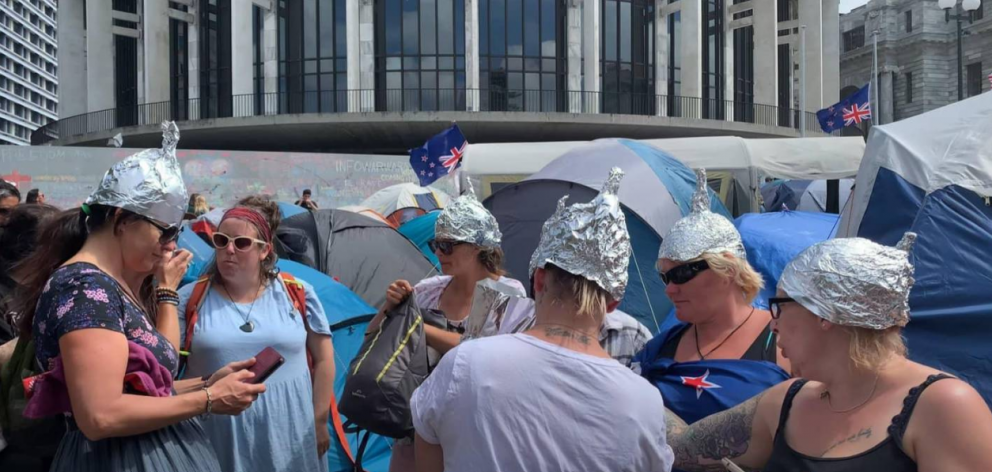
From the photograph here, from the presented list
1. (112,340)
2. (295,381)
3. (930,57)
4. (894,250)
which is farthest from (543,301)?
(930,57)

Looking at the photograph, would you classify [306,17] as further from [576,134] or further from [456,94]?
[576,134]

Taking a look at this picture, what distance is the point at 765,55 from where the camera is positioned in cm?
3528

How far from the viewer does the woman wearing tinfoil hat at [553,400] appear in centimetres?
220

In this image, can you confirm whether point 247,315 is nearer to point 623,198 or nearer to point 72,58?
point 623,198

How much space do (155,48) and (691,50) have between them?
20.6 meters

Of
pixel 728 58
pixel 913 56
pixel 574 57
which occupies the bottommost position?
pixel 574 57

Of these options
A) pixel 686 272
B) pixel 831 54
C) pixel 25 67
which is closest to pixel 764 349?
→ pixel 686 272

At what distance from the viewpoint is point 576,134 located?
106 feet

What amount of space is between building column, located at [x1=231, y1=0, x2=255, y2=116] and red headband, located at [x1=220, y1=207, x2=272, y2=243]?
28.8 metres

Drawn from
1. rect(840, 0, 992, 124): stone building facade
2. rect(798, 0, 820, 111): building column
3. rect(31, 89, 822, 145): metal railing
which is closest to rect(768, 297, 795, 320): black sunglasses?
rect(31, 89, 822, 145): metal railing

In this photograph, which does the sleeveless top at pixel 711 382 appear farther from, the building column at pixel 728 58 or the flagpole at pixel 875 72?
the flagpole at pixel 875 72

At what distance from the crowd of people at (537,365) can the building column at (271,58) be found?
96.8 ft

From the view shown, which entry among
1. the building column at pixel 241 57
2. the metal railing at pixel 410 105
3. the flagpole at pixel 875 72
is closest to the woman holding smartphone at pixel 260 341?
the metal railing at pixel 410 105

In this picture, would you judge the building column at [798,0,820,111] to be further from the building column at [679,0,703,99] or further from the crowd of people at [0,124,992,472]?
the crowd of people at [0,124,992,472]
